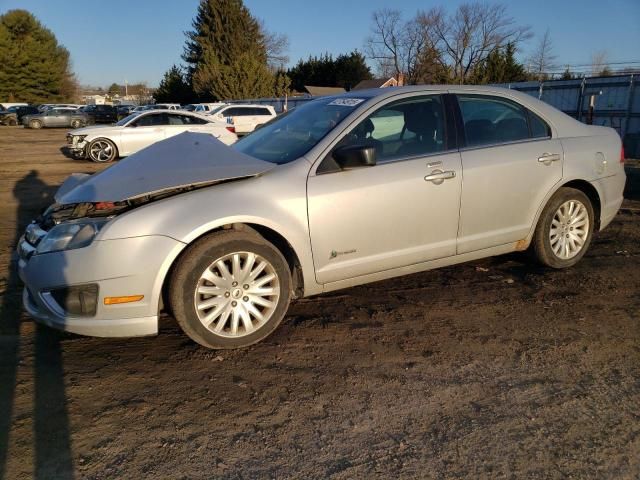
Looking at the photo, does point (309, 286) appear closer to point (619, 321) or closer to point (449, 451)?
point (449, 451)

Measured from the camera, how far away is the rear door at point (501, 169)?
4.05 m

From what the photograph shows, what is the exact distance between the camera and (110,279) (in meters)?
3.02

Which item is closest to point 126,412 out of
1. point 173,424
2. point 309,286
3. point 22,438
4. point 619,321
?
point 173,424

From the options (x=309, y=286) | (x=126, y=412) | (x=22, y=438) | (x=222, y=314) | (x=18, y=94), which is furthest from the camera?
(x=18, y=94)

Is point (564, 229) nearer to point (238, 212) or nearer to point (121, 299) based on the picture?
point (238, 212)

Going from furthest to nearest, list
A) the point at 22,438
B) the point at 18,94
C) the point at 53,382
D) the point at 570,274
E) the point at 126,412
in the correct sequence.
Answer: the point at 18,94 → the point at 570,274 → the point at 53,382 → the point at 126,412 → the point at 22,438

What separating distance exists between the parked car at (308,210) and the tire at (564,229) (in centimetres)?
1

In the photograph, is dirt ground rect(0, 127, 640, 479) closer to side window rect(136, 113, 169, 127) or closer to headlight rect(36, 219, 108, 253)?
headlight rect(36, 219, 108, 253)

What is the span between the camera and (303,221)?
3.43 meters

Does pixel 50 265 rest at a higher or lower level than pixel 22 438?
higher

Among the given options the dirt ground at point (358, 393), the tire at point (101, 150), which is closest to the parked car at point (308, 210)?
the dirt ground at point (358, 393)

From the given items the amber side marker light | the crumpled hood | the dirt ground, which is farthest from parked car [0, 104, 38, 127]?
the amber side marker light

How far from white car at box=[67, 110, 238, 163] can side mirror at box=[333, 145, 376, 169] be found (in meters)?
11.5

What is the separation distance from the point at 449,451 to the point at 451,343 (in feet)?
3.75
